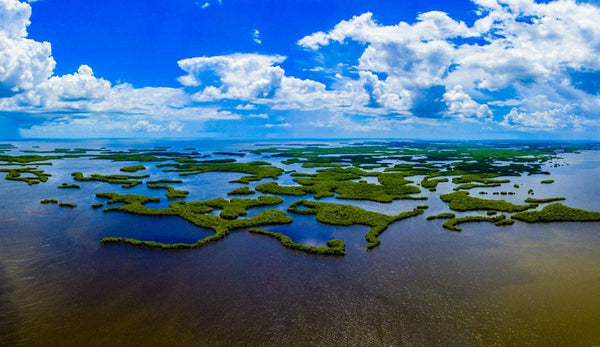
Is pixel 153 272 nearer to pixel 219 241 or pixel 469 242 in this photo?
pixel 219 241

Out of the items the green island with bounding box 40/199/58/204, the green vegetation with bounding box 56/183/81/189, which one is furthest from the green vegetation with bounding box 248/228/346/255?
the green vegetation with bounding box 56/183/81/189

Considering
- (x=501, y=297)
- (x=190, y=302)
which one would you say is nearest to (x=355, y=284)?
(x=501, y=297)

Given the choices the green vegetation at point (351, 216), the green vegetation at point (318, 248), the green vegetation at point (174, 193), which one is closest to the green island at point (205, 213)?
the green vegetation at point (174, 193)

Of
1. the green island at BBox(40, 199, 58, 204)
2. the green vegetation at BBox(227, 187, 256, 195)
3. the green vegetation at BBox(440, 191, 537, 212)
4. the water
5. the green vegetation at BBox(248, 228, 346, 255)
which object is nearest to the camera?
the water

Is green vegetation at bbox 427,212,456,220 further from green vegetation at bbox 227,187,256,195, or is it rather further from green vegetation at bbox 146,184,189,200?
green vegetation at bbox 146,184,189,200

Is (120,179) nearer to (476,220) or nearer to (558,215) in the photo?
(476,220)

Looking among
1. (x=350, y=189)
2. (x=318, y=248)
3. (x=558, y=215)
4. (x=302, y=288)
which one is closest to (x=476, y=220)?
(x=558, y=215)
